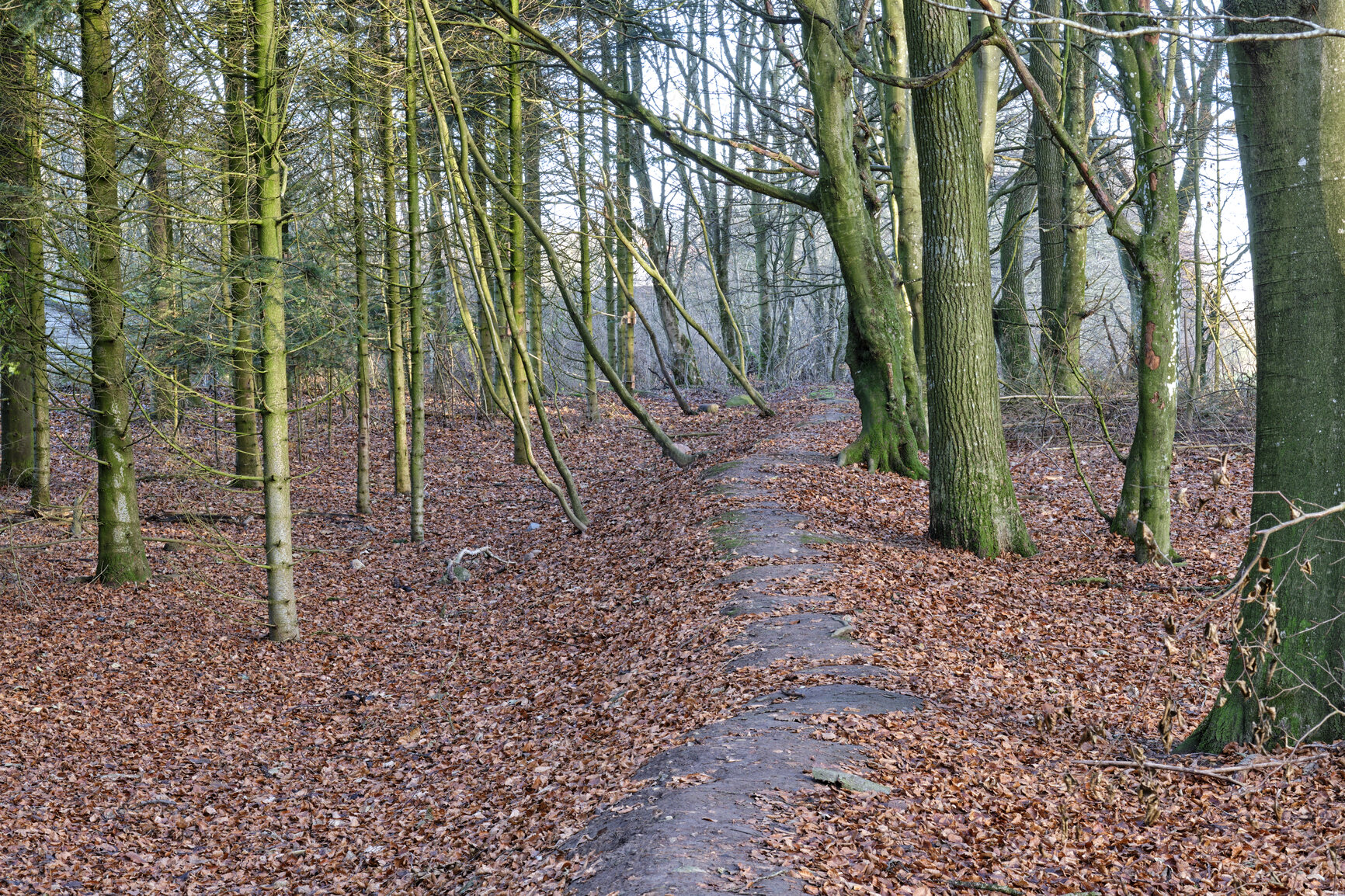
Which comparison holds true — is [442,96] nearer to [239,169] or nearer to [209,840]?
[239,169]

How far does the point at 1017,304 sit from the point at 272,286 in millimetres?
12891

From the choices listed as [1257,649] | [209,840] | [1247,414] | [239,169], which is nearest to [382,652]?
[209,840]

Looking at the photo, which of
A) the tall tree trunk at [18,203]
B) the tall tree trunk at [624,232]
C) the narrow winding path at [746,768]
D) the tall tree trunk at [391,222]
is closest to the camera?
the narrow winding path at [746,768]

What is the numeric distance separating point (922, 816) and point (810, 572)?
4006mm

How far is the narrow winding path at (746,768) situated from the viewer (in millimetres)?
3879

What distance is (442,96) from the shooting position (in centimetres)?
1339

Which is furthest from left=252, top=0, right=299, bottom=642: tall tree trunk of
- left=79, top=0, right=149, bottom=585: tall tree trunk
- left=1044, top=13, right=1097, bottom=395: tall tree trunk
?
left=1044, top=13, right=1097, bottom=395: tall tree trunk

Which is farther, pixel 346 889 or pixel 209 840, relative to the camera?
pixel 209 840

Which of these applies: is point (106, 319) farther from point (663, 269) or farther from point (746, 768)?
point (663, 269)

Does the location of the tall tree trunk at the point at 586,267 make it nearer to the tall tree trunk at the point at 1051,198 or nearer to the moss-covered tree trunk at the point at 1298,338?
the tall tree trunk at the point at 1051,198

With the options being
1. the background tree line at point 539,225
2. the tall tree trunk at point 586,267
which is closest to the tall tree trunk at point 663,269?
the tall tree trunk at point 586,267

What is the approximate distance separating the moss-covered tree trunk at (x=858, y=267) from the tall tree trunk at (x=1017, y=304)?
163 inches

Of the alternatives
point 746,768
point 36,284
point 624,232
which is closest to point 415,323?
point 36,284

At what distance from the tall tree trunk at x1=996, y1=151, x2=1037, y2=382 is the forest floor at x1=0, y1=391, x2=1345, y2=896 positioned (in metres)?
4.12
